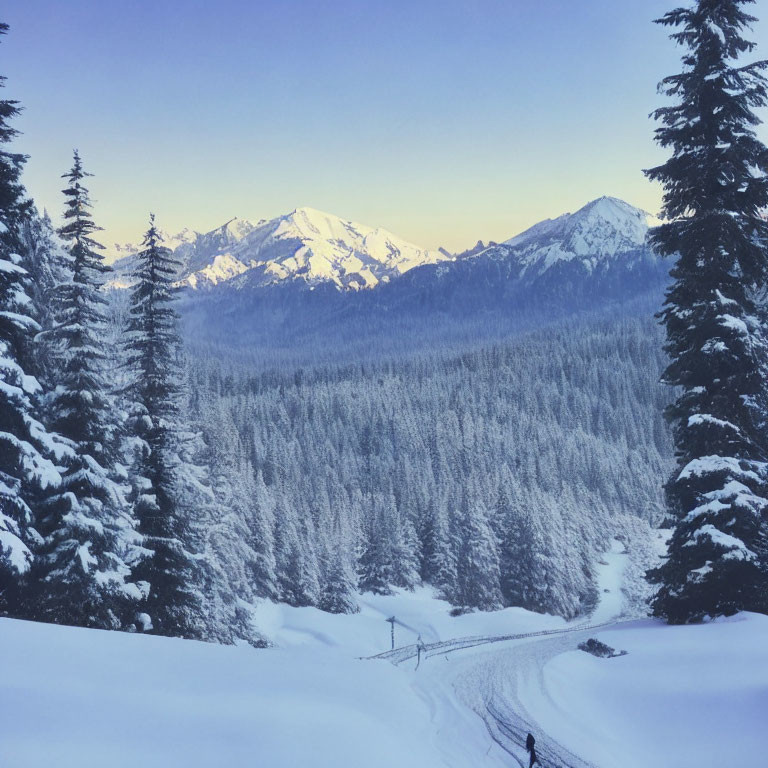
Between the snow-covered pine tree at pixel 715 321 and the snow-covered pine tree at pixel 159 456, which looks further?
the snow-covered pine tree at pixel 159 456

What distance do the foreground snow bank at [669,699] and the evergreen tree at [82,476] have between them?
12.4 meters

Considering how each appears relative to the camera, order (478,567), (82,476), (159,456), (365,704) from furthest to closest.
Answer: (478,567) → (159,456) → (82,476) → (365,704)

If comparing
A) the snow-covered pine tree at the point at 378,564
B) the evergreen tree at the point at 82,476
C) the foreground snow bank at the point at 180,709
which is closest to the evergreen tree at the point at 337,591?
the snow-covered pine tree at the point at 378,564

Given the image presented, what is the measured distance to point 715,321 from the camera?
1727cm

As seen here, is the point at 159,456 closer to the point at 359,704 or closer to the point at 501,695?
the point at 501,695

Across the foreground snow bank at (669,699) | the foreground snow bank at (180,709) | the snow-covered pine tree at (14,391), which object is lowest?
the foreground snow bank at (669,699)

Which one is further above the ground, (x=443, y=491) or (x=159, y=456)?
(x=159, y=456)

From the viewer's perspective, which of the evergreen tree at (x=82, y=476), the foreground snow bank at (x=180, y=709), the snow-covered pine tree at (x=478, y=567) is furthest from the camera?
the snow-covered pine tree at (x=478, y=567)

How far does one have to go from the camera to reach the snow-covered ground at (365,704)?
7867 mm

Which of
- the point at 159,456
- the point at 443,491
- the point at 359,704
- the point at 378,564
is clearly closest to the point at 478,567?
the point at 378,564

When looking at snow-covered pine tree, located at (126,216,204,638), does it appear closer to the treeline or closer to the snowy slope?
the snowy slope

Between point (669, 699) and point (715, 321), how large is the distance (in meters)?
9.24

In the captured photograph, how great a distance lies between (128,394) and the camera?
896 inches

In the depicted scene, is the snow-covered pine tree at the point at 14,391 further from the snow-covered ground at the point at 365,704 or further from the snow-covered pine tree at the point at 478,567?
the snow-covered pine tree at the point at 478,567
